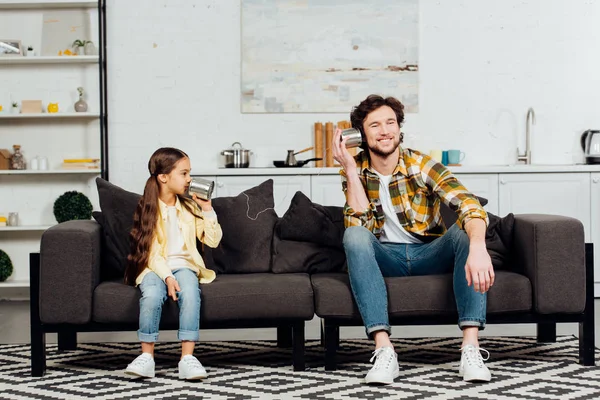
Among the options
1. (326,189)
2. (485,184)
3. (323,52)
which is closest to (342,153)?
(326,189)

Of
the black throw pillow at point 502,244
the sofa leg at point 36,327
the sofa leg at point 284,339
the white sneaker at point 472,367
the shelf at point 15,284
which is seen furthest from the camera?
the shelf at point 15,284

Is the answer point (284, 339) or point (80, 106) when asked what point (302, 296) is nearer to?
point (284, 339)

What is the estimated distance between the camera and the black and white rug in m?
3.07

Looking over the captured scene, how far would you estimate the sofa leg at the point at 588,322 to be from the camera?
137 inches

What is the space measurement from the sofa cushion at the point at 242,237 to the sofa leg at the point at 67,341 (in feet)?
2.45

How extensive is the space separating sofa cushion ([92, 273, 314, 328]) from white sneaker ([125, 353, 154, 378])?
16 centimetres

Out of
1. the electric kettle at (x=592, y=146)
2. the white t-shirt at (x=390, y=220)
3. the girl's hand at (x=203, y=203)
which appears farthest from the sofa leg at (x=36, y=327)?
the electric kettle at (x=592, y=146)

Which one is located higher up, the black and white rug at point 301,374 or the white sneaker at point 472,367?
the white sneaker at point 472,367

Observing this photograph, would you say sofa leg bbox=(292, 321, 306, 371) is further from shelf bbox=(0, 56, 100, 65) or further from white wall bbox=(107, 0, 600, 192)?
shelf bbox=(0, 56, 100, 65)

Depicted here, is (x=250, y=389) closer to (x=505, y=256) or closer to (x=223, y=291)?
(x=223, y=291)

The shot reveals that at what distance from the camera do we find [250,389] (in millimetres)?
3150

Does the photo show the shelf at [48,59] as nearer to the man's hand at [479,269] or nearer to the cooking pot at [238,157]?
the cooking pot at [238,157]

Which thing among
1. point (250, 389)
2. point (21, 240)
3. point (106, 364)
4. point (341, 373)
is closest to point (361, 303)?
point (341, 373)

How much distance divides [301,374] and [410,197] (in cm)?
81
